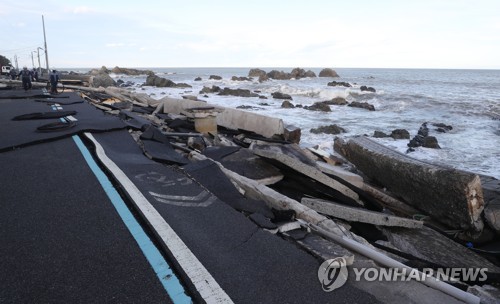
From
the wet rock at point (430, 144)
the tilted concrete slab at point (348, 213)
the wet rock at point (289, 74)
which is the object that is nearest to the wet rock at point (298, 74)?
the wet rock at point (289, 74)

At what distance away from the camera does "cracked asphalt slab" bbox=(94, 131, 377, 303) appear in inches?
102

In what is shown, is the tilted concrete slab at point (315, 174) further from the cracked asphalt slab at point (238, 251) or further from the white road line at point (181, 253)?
the white road line at point (181, 253)

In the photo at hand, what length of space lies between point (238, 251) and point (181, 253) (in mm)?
548

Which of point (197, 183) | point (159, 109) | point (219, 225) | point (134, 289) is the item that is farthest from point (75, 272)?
point (159, 109)

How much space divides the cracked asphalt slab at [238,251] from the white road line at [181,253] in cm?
6

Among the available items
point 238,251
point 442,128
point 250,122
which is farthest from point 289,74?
point 238,251

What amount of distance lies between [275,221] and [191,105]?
936 centimetres

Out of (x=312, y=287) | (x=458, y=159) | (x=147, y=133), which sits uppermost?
(x=147, y=133)

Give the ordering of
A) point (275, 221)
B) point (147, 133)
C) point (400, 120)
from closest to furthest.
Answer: point (275, 221), point (147, 133), point (400, 120)

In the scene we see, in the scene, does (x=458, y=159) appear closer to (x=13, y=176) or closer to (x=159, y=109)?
(x=159, y=109)

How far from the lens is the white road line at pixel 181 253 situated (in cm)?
251

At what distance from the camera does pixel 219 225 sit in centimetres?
370

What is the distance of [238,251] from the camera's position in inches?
125

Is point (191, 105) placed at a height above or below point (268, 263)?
above
